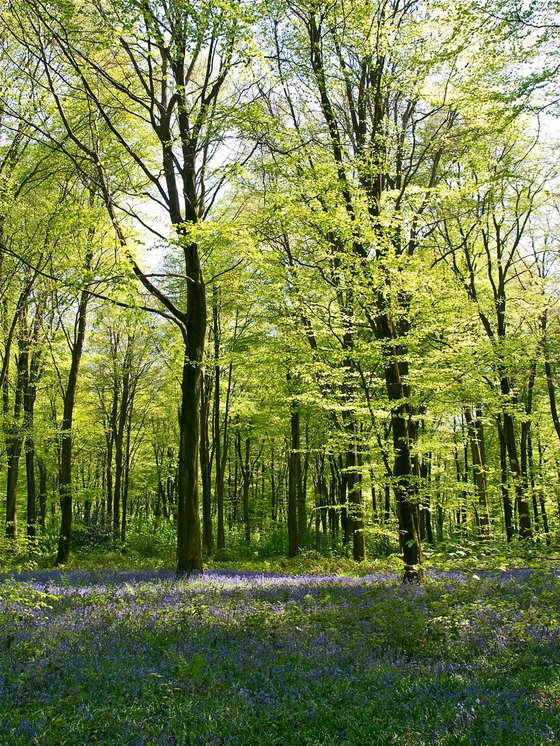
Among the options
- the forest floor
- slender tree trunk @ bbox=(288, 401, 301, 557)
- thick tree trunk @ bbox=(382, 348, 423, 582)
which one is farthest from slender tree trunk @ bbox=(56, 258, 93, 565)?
thick tree trunk @ bbox=(382, 348, 423, 582)

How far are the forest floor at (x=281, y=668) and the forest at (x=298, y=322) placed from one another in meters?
0.03

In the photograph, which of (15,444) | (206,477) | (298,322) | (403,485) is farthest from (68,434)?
(403,485)

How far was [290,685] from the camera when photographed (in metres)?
4.45

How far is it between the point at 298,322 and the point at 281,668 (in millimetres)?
11508

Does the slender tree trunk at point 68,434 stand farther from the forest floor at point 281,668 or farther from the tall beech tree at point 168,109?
the forest floor at point 281,668

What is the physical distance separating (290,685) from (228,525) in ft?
115

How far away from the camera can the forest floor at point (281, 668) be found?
3.66 metres

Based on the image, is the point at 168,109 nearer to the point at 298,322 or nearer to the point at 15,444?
the point at 298,322

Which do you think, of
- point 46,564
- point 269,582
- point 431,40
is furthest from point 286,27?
point 46,564

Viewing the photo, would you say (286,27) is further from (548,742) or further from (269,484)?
(269,484)

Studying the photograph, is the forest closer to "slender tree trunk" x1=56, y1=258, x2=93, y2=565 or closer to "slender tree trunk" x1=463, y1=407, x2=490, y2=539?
"slender tree trunk" x1=56, y1=258, x2=93, y2=565

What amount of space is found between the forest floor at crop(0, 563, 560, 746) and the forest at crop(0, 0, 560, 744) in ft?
0.11

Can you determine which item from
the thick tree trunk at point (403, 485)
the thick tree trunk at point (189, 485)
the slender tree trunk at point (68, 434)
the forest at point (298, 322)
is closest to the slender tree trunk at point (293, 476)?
the forest at point (298, 322)

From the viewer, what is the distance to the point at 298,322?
50.8 ft
